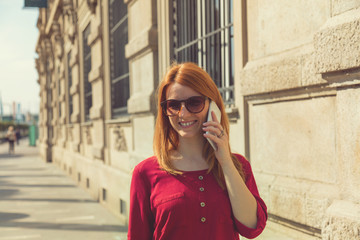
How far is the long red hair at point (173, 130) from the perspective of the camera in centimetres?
198

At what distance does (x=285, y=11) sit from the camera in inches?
133

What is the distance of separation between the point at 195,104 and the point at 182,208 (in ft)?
1.52

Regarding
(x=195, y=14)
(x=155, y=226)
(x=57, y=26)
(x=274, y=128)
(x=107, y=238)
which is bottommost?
(x=107, y=238)

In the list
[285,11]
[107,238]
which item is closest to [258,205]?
[285,11]

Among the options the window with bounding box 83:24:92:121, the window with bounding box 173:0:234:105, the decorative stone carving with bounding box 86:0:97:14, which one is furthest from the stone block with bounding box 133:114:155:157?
the window with bounding box 83:24:92:121

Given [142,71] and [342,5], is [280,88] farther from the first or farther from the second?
[142,71]

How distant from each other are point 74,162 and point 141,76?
275 inches

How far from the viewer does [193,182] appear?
1.96 m

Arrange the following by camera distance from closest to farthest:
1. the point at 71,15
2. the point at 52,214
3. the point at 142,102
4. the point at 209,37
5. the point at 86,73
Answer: the point at 209,37, the point at 142,102, the point at 52,214, the point at 86,73, the point at 71,15

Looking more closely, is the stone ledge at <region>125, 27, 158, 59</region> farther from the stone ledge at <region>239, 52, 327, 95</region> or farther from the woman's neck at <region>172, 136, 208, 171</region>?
the woman's neck at <region>172, 136, 208, 171</region>

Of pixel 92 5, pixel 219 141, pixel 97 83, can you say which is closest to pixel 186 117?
pixel 219 141

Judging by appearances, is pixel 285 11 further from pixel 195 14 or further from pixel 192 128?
pixel 195 14

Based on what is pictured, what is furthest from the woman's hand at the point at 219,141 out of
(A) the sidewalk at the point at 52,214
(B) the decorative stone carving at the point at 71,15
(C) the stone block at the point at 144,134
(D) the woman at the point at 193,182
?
(B) the decorative stone carving at the point at 71,15

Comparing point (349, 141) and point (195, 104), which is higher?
point (195, 104)
